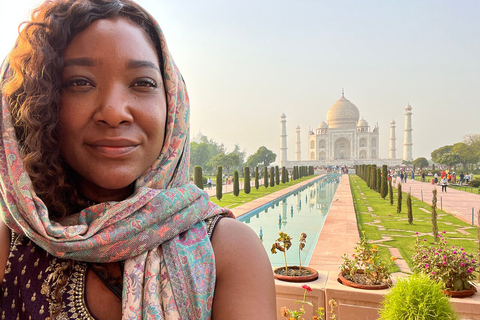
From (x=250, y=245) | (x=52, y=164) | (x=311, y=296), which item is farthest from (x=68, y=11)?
(x=311, y=296)

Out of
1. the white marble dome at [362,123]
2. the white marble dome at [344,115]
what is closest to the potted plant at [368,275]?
the white marble dome at [344,115]

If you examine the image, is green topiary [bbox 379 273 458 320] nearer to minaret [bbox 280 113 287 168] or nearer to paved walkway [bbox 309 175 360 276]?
paved walkway [bbox 309 175 360 276]

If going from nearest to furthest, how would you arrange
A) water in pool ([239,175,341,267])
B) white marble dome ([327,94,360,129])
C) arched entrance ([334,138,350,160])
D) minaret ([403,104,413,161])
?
water in pool ([239,175,341,267]), minaret ([403,104,413,161]), white marble dome ([327,94,360,129]), arched entrance ([334,138,350,160])

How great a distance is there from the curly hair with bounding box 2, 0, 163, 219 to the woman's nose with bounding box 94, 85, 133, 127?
0.07 metres

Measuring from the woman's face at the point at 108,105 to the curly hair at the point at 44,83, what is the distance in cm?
1

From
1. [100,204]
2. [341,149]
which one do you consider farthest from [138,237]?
[341,149]

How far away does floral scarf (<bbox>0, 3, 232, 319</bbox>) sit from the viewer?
49 centimetres

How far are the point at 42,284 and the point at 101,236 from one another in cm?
12

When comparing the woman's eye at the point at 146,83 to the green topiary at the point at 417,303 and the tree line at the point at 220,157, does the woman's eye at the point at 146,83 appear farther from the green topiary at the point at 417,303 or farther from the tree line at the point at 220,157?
the tree line at the point at 220,157

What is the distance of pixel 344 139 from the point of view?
3644 cm

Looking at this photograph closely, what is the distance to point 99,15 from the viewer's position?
0.54 m

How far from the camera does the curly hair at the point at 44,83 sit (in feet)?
1.66

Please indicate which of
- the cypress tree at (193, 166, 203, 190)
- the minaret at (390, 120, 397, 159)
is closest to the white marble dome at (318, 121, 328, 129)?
the minaret at (390, 120, 397, 159)

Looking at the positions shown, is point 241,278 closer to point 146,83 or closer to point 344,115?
point 146,83
